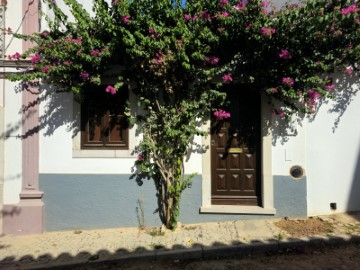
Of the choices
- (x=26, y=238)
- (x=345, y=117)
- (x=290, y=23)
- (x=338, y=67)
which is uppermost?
(x=290, y=23)

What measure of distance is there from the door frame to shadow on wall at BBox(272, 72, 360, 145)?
4.9 inches

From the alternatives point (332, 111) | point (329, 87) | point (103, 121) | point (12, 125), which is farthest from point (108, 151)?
point (332, 111)

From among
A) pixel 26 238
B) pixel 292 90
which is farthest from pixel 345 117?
pixel 26 238

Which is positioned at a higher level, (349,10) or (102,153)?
(349,10)

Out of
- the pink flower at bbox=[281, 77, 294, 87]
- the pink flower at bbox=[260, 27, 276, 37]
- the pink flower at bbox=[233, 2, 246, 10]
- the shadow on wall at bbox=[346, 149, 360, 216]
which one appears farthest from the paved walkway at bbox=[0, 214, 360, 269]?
the pink flower at bbox=[233, 2, 246, 10]

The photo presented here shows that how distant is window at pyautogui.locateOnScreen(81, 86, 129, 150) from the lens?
19.7 feet

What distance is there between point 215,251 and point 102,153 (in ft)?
8.93

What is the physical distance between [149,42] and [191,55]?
70 cm

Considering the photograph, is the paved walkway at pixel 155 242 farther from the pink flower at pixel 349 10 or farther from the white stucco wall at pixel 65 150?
the pink flower at pixel 349 10

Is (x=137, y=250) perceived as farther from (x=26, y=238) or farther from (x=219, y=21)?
(x=219, y=21)

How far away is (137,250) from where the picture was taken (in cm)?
482

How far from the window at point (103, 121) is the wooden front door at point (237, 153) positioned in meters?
1.81

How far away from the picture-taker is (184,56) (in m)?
4.92

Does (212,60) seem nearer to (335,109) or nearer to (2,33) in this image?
(335,109)
